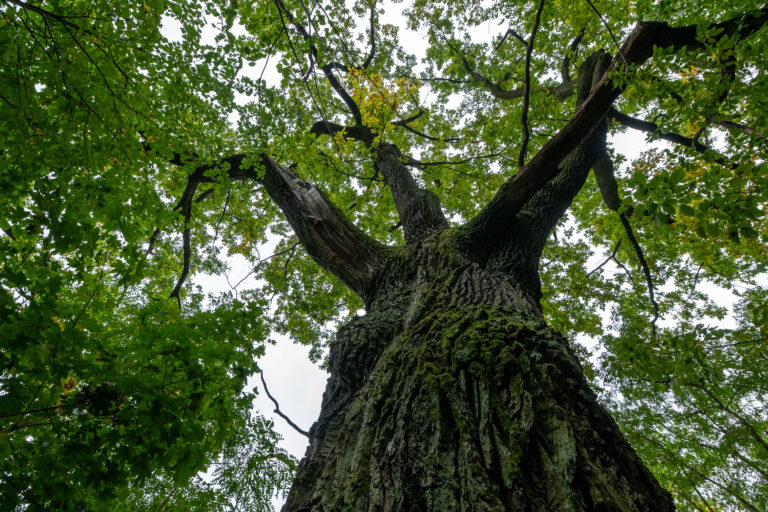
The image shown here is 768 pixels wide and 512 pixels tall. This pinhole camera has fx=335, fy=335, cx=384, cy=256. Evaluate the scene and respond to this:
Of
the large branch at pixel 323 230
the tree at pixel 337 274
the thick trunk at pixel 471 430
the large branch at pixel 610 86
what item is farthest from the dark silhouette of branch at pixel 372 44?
the thick trunk at pixel 471 430

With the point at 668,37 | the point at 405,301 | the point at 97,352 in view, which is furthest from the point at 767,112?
the point at 97,352

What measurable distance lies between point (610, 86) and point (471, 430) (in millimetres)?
2766

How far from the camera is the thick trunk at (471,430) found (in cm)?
112

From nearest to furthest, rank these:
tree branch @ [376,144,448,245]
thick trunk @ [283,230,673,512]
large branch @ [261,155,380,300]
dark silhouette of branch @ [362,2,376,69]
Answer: thick trunk @ [283,230,673,512] → large branch @ [261,155,380,300] → tree branch @ [376,144,448,245] → dark silhouette of branch @ [362,2,376,69]

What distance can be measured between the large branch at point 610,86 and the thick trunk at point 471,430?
126cm

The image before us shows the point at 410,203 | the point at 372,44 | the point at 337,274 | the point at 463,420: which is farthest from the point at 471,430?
the point at 372,44

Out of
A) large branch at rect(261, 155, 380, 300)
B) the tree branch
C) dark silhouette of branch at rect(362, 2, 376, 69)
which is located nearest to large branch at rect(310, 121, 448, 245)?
the tree branch

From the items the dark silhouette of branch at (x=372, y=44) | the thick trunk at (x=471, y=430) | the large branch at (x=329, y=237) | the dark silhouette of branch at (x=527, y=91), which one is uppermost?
the dark silhouette of branch at (x=372, y=44)

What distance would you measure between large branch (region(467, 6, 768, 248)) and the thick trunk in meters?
1.26

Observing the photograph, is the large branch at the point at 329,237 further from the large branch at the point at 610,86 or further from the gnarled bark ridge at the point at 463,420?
the large branch at the point at 610,86

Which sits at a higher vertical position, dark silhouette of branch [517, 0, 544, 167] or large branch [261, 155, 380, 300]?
dark silhouette of branch [517, 0, 544, 167]

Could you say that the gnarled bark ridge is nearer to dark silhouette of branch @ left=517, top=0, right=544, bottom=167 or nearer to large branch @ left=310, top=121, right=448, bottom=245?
large branch @ left=310, top=121, right=448, bottom=245

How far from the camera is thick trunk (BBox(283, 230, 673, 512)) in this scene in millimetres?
1122

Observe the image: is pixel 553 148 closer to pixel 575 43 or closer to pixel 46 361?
pixel 46 361
